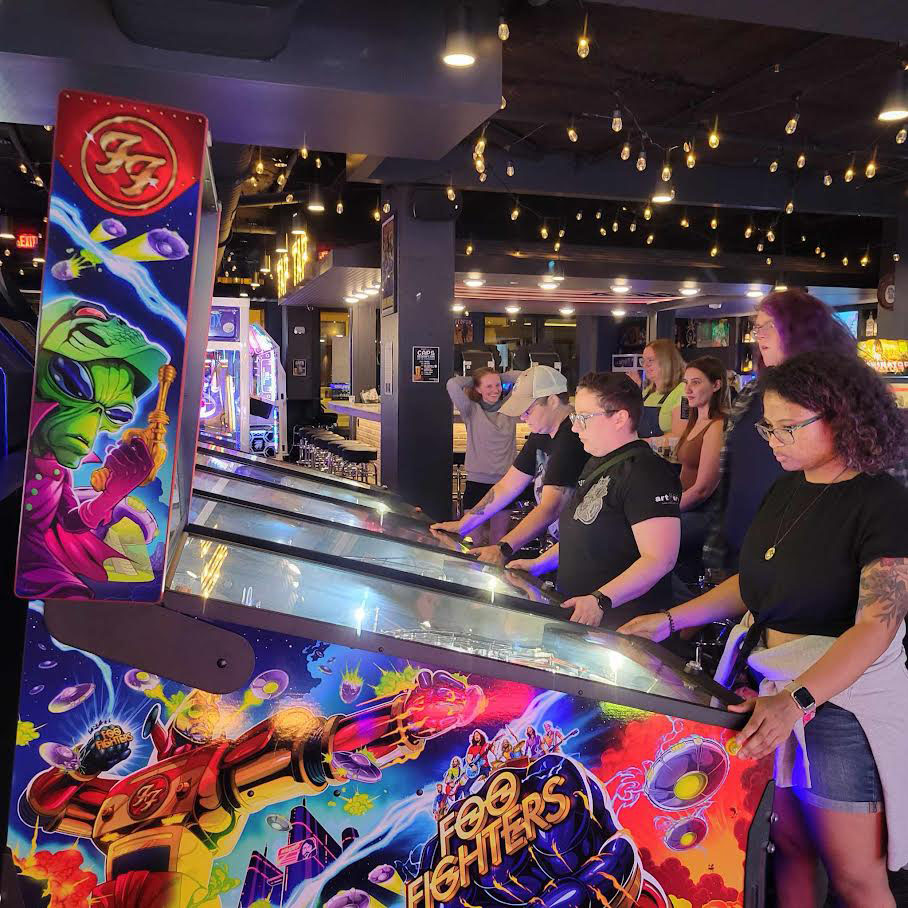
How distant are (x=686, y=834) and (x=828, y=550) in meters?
0.58

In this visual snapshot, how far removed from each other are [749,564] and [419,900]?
93cm

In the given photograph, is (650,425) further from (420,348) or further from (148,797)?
(148,797)

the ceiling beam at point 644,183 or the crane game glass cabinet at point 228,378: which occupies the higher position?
the ceiling beam at point 644,183

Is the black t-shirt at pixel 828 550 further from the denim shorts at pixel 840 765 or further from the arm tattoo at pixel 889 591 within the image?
the denim shorts at pixel 840 765

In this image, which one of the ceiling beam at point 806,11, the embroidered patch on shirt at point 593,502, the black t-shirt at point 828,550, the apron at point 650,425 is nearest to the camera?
the black t-shirt at point 828,550

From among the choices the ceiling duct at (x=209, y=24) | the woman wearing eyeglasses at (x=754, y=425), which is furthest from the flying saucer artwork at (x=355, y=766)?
the ceiling duct at (x=209, y=24)

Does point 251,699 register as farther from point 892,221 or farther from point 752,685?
point 892,221

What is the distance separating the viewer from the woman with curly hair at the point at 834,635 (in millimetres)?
1494

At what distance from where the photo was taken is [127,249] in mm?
1151

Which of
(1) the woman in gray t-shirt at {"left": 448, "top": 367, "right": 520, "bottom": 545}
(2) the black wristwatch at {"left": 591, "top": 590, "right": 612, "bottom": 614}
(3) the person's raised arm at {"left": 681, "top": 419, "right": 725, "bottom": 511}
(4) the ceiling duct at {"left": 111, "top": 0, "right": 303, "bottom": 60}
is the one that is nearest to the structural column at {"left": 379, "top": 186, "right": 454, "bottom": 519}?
(1) the woman in gray t-shirt at {"left": 448, "top": 367, "right": 520, "bottom": 545}

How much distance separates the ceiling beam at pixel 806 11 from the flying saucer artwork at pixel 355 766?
336 centimetres

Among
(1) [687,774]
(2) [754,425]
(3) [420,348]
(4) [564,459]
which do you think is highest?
(3) [420,348]

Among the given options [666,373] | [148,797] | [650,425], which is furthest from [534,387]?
[650,425]

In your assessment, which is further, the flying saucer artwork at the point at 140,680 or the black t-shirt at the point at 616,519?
the black t-shirt at the point at 616,519
